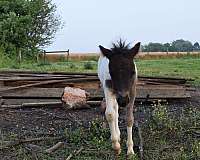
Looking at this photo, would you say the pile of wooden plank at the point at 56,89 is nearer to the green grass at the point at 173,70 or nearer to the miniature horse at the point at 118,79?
the miniature horse at the point at 118,79

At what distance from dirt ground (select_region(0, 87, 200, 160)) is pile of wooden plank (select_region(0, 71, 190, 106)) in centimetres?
28

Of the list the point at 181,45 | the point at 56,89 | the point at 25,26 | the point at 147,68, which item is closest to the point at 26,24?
the point at 25,26

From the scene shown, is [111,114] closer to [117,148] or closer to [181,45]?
[117,148]

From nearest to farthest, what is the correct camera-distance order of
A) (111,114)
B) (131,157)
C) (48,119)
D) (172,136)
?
(131,157)
(111,114)
(172,136)
(48,119)

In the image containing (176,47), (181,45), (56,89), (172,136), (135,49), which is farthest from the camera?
(181,45)

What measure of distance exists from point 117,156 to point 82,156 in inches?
23.3

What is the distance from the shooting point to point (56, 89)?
11.5 m

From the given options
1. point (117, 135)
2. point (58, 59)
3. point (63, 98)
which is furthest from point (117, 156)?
A: point (58, 59)

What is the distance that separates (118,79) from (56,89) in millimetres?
4762

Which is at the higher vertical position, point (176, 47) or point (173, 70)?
point (176, 47)

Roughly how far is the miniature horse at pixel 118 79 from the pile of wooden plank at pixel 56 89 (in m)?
3.53

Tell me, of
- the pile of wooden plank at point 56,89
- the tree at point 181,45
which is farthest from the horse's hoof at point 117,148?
the tree at point 181,45

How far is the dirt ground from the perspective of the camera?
345 inches

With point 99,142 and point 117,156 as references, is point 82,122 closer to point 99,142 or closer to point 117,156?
point 99,142
